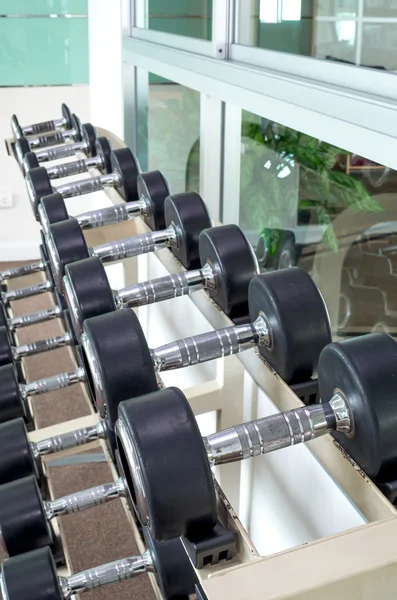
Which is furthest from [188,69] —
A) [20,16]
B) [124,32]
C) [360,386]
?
[20,16]

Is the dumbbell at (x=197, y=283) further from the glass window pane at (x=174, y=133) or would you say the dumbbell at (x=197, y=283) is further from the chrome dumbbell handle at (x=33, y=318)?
the glass window pane at (x=174, y=133)

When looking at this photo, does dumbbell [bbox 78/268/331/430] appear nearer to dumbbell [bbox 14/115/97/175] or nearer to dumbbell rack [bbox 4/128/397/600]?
dumbbell rack [bbox 4/128/397/600]

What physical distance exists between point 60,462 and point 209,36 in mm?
1177

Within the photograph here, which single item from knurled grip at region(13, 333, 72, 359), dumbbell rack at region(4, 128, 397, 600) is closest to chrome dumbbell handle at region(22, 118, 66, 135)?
knurled grip at region(13, 333, 72, 359)

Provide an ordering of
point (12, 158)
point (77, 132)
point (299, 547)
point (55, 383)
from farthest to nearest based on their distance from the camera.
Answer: point (12, 158)
point (77, 132)
point (55, 383)
point (299, 547)

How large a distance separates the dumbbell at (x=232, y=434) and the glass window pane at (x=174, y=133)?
1.16m

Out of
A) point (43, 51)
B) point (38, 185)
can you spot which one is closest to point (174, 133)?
point (38, 185)

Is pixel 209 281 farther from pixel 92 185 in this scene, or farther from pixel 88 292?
pixel 92 185

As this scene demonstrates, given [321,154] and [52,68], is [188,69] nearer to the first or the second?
[321,154]

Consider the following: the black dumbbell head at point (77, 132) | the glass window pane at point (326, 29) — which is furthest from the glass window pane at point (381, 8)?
the black dumbbell head at point (77, 132)

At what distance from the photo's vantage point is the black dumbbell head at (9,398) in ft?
3.60

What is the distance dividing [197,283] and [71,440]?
27cm

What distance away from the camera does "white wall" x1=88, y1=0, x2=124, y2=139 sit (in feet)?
7.59

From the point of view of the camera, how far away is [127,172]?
4.64 feet
